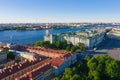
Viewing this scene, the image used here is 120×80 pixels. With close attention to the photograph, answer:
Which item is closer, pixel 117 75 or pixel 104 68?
pixel 117 75

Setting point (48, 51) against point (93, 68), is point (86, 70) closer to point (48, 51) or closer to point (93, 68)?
point (93, 68)

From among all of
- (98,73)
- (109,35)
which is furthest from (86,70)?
(109,35)

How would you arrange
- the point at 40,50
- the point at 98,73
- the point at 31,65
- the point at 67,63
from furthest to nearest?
1. the point at 40,50
2. the point at 67,63
3. the point at 31,65
4. the point at 98,73

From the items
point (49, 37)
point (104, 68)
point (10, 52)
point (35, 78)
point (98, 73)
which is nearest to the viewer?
point (35, 78)

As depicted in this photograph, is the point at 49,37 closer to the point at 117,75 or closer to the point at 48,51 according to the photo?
the point at 48,51

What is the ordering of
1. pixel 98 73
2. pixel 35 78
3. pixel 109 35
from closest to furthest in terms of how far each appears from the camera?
pixel 35 78, pixel 98 73, pixel 109 35

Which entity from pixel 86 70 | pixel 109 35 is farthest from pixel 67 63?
pixel 109 35
